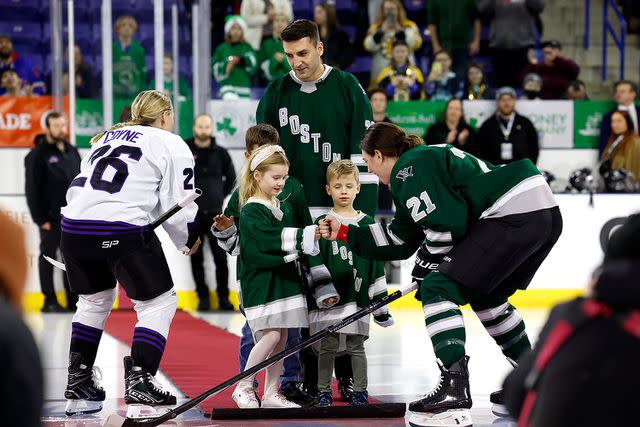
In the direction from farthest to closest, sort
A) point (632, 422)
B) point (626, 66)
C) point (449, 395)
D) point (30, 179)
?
point (626, 66) → point (30, 179) → point (449, 395) → point (632, 422)

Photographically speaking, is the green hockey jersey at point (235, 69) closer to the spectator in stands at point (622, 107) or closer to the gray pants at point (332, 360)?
the spectator in stands at point (622, 107)

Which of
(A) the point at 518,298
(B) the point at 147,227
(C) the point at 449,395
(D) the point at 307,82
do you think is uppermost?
(D) the point at 307,82

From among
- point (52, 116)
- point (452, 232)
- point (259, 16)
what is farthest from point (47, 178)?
point (452, 232)

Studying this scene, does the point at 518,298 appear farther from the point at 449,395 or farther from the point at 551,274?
the point at 449,395

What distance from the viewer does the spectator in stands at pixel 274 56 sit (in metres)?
10.0

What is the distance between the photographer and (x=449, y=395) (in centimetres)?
396

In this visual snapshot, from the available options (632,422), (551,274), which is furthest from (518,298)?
(632,422)

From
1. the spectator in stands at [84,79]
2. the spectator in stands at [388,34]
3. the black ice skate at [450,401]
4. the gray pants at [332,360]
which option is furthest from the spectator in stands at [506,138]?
the black ice skate at [450,401]

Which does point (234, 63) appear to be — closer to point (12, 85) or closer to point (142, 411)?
point (12, 85)

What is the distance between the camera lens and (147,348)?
432 centimetres

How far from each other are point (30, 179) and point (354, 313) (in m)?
4.91

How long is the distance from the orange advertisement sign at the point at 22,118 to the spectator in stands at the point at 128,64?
756 mm

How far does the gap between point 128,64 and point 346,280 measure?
4972mm

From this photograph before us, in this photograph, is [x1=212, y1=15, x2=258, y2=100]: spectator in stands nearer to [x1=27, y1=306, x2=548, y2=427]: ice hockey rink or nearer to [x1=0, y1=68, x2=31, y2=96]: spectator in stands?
[x1=0, y1=68, x2=31, y2=96]: spectator in stands
